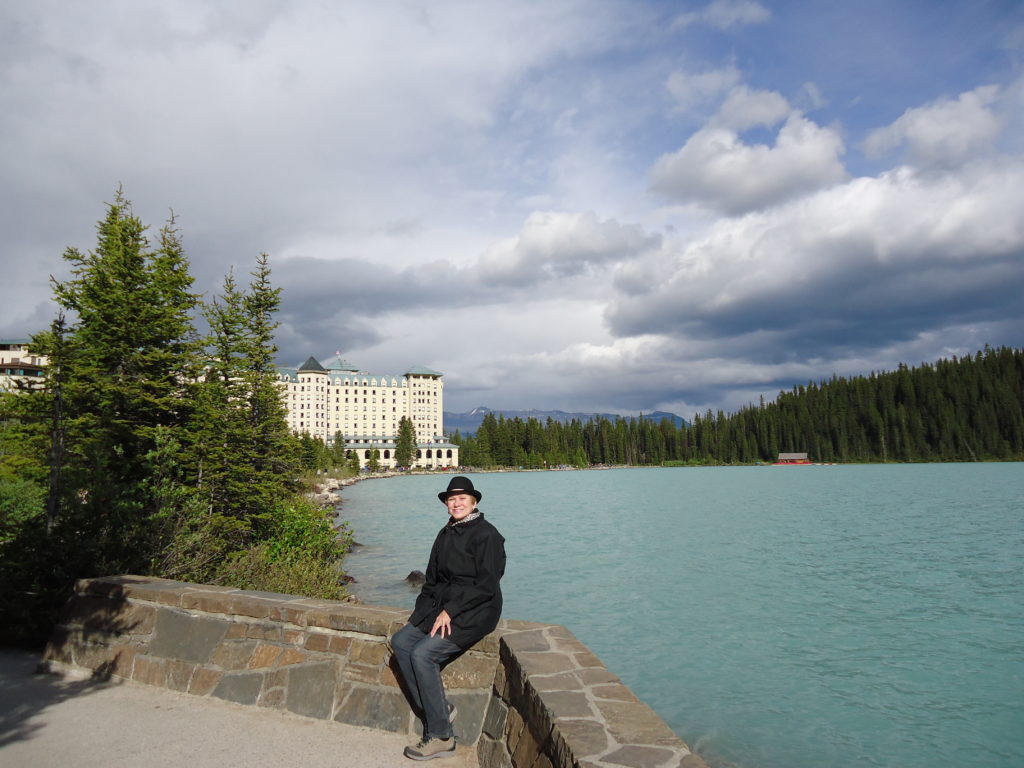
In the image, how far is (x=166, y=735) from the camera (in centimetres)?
485

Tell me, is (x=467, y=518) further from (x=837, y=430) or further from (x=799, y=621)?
(x=837, y=430)

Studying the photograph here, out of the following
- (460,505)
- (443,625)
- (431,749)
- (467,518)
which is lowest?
(431,749)

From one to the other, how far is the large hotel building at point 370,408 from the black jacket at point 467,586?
545 feet

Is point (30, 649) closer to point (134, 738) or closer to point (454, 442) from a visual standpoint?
point (134, 738)

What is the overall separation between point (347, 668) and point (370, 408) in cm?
19091

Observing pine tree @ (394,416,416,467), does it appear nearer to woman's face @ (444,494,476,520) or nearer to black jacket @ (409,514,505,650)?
woman's face @ (444,494,476,520)

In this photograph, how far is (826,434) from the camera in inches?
6206

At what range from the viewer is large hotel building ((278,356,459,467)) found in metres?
176

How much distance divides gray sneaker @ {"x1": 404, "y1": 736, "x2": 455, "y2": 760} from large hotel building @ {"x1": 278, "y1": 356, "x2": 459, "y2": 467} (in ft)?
546

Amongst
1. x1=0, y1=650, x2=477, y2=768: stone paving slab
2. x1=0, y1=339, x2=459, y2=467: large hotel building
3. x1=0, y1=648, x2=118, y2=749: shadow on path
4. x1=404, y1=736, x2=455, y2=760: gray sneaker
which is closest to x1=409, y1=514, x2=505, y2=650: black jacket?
x1=404, y1=736, x2=455, y2=760: gray sneaker

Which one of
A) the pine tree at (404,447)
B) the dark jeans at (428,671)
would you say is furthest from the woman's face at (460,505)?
the pine tree at (404,447)

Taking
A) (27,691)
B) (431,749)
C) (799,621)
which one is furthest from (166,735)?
(799,621)

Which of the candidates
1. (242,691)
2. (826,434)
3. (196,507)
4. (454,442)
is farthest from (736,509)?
(454,442)

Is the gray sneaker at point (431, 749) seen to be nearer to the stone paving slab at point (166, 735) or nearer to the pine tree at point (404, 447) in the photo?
the stone paving slab at point (166, 735)
